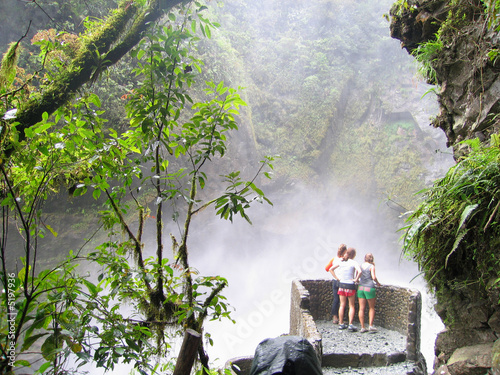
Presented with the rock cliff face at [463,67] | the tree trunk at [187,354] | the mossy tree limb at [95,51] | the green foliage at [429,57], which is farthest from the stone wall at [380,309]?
the mossy tree limb at [95,51]

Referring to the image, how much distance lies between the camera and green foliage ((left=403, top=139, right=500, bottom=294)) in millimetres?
2211

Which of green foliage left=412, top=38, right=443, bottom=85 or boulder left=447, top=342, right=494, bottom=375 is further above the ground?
green foliage left=412, top=38, right=443, bottom=85

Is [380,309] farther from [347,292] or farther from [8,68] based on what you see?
[8,68]

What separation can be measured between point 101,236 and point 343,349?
9.43m

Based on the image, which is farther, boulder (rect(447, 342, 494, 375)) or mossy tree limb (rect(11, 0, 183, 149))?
mossy tree limb (rect(11, 0, 183, 149))

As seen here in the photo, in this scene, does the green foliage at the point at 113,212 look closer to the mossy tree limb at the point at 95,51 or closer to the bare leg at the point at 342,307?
the mossy tree limb at the point at 95,51

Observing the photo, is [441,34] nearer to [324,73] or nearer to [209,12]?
[209,12]

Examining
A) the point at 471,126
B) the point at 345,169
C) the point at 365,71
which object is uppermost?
the point at 365,71

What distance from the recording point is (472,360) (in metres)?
2.40

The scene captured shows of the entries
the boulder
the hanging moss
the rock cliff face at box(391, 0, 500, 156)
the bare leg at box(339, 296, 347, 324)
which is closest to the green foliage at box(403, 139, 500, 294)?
the boulder

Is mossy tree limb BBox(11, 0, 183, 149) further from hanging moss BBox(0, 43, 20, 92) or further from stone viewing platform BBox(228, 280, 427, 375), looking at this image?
stone viewing platform BBox(228, 280, 427, 375)

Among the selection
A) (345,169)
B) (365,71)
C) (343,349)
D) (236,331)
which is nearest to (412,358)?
(343,349)

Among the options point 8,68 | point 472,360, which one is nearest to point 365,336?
point 472,360

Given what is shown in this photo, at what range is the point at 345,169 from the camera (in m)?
18.3
